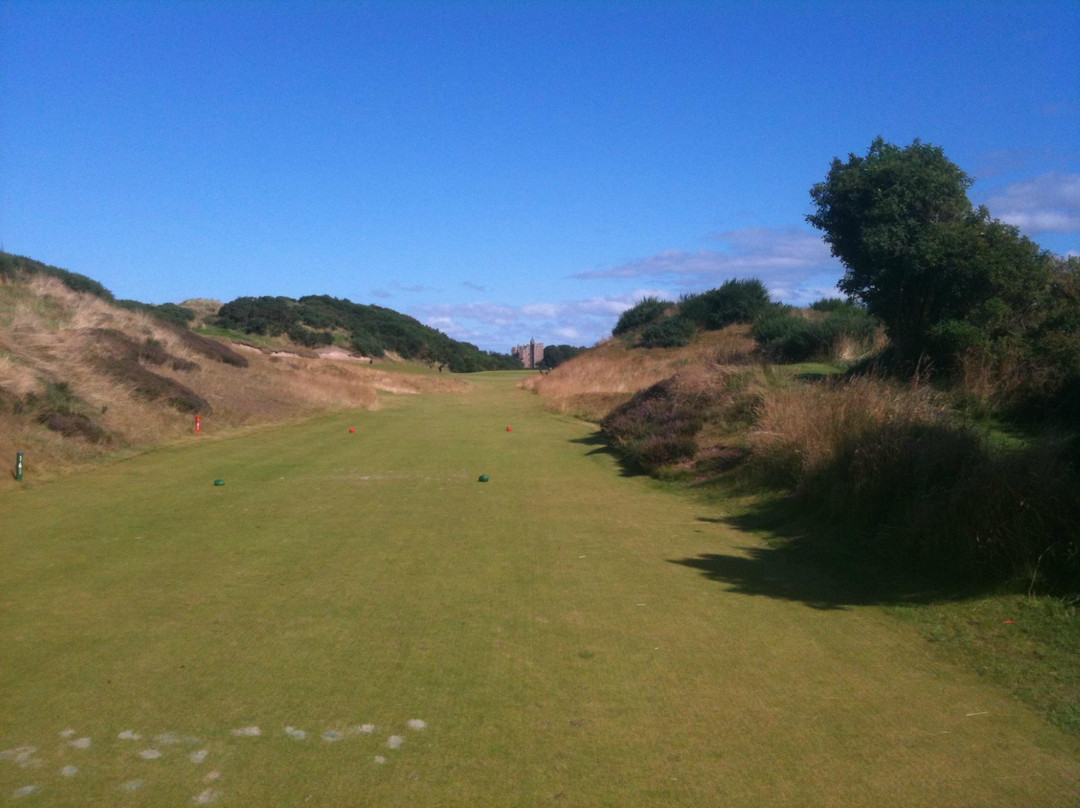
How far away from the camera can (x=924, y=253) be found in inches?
644

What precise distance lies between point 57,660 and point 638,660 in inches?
151

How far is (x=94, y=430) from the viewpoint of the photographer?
16266 mm

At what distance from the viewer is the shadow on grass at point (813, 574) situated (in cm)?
722

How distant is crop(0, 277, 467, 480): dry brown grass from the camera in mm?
14812

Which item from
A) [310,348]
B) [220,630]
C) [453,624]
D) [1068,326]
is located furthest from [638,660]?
[310,348]

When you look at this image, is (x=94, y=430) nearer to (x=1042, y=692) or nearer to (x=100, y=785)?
(x=100, y=785)

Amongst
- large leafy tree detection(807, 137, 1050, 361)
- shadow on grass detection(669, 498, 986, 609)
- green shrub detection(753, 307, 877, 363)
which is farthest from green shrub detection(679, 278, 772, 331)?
shadow on grass detection(669, 498, 986, 609)

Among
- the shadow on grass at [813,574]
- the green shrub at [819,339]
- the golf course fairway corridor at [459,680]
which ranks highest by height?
the green shrub at [819,339]

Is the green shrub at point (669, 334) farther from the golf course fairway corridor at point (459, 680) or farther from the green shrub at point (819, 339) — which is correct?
the golf course fairway corridor at point (459, 680)

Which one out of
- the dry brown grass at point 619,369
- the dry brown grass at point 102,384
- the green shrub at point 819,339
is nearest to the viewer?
the dry brown grass at point 102,384

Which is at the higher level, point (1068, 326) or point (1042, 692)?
point (1068, 326)

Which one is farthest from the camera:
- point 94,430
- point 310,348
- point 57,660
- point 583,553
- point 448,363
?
point 448,363

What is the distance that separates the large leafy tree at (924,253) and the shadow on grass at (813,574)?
7.29m

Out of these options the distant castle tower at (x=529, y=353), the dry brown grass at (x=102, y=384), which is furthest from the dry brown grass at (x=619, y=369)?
the distant castle tower at (x=529, y=353)
